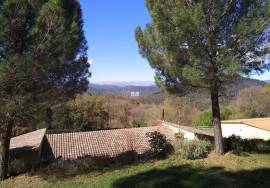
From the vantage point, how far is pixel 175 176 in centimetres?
994

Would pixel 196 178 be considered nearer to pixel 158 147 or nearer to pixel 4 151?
→ pixel 158 147

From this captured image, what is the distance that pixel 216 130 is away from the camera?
12836 mm

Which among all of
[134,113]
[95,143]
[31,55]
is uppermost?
[31,55]

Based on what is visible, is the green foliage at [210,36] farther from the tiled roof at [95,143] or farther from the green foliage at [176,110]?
the green foliage at [176,110]

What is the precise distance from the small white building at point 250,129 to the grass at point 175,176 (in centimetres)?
1997

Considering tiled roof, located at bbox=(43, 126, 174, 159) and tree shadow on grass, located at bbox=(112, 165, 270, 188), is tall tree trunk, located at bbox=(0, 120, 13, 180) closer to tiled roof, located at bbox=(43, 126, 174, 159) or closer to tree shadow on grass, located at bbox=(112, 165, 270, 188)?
tree shadow on grass, located at bbox=(112, 165, 270, 188)

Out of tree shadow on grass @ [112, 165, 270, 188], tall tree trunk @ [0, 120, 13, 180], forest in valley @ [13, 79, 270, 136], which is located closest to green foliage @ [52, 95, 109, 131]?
forest in valley @ [13, 79, 270, 136]

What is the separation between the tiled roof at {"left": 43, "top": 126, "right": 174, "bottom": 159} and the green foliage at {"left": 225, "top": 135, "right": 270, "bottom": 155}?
1182cm

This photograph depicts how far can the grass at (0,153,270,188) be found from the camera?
9.12 m

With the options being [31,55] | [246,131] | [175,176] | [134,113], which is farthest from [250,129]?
[134,113]

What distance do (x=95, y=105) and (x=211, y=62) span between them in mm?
40861

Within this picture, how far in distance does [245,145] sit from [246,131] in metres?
20.6

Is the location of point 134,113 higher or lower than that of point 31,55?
lower

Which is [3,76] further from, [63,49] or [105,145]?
[105,145]
